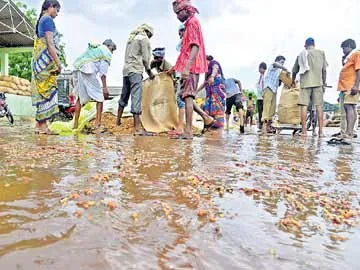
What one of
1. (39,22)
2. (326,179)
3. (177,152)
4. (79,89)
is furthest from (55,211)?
(79,89)

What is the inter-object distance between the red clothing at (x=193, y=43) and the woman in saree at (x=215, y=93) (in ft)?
7.62

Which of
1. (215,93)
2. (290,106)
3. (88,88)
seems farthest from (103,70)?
(290,106)

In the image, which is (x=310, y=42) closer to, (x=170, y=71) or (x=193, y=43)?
(x=170, y=71)

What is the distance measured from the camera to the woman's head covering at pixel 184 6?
18.5ft

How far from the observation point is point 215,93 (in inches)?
324

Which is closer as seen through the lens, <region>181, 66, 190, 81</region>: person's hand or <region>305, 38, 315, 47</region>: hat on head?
<region>181, 66, 190, 81</region>: person's hand

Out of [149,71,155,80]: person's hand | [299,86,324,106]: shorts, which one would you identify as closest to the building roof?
[149,71,155,80]: person's hand

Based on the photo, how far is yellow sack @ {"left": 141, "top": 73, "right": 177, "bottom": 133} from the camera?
288 inches

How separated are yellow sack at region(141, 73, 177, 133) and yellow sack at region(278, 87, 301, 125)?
3.23 meters

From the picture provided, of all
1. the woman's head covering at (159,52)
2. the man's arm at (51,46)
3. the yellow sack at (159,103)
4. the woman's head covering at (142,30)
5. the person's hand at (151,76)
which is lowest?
the yellow sack at (159,103)

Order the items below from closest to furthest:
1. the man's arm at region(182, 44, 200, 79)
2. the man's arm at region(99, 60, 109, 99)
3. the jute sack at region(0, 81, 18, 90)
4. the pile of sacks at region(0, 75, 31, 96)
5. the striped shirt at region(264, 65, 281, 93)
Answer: the man's arm at region(182, 44, 200, 79), the man's arm at region(99, 60, 109, 99), the striped shirt at region(264, 65, 281, 93), the jute sack at region(0, 81, 18, 90), the pile of sacks at region(0, 75, 31, 96)

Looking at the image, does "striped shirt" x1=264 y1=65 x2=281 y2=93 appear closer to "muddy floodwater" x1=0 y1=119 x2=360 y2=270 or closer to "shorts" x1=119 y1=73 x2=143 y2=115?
"shorts" x1=119 y1=73 x2=143 y2=115

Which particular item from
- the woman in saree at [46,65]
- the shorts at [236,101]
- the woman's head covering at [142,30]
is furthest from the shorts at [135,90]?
the shorts at [236,101]

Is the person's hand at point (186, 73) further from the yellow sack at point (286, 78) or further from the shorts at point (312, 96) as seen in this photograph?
the yellow sack at point (286, 78)
